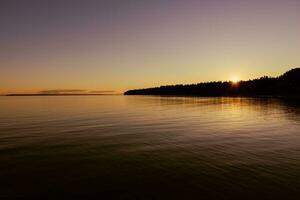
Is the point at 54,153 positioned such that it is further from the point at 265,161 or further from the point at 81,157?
the point at 265,161

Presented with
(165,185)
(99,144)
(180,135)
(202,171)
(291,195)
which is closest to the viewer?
(291,195)

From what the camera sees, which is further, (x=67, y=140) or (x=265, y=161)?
(x=67, y=140)

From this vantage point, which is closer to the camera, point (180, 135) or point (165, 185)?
point (165, 185)

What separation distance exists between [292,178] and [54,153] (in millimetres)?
16758

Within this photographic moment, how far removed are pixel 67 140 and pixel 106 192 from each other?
14.5 metres

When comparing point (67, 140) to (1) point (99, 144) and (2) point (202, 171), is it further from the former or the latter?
(2) point (202, 171)

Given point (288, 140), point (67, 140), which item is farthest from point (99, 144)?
point (288, 140)

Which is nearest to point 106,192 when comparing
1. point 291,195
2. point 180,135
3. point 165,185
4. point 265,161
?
point 165,185

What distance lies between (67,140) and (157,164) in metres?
12.2

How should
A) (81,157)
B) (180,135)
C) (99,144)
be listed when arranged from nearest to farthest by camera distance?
(81,157), (99,144), (180,135)

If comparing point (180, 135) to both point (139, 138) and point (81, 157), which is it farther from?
point (81, 157)

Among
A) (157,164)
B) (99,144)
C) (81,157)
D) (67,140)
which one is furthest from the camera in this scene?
(67,140)

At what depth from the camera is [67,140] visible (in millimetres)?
24953

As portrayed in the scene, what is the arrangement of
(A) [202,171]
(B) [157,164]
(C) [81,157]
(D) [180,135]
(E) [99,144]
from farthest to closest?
(D) [180,135] → (E) [99,144] → (C) [81,157] → (B) [157,164] → (A) [202,171]
